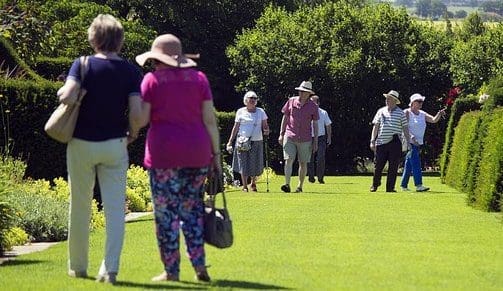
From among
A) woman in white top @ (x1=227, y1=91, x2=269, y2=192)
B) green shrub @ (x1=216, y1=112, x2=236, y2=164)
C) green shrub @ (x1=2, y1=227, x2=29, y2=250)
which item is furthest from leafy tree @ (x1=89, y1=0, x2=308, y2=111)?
green shrub @ (x1=2, y1=227, x2=29, y2=250)

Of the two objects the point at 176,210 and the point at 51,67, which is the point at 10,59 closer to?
the point at 51,67

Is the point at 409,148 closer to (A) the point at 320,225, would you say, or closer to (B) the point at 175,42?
(A) the point at 320,225

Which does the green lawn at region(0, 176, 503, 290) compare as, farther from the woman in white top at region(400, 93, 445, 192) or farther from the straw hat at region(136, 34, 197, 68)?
the woman in white top at region(400, 93, 445, 192)

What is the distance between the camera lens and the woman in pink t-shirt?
10336mm

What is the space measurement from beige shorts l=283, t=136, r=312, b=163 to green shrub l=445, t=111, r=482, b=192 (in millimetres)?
3140

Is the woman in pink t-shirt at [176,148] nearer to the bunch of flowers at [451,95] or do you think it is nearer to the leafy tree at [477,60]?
the bunch of flowers at [451,95]

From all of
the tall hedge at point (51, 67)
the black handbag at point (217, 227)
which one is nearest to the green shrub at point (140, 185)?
the tall hedge at point (51, 67)

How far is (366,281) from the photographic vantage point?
10.8 meters

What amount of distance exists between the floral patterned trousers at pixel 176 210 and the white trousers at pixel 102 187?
14.2 inches

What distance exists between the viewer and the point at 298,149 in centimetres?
2541

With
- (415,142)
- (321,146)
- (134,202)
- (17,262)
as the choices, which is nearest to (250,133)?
(415,142)

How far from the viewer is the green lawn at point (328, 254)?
1067 cm

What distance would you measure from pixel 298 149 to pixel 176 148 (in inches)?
598

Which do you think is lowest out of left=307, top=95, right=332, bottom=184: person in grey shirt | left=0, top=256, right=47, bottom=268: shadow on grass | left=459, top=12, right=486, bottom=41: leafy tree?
left=307, top=95, right=332, bottom=184: person in grey shirt
